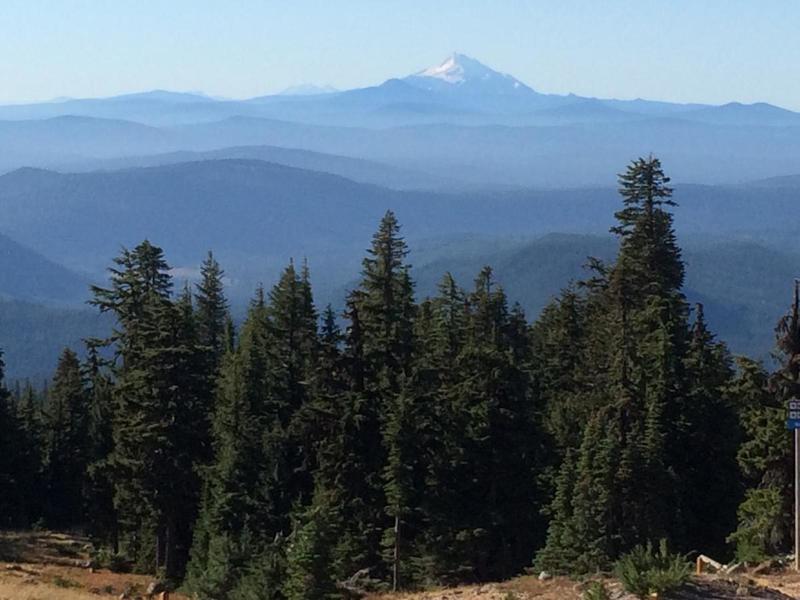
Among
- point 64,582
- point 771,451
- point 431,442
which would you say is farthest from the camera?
point 431,442

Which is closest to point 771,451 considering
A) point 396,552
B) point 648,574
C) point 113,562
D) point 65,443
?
point 396,552

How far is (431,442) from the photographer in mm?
34344

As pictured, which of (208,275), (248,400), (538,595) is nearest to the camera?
(538,595)

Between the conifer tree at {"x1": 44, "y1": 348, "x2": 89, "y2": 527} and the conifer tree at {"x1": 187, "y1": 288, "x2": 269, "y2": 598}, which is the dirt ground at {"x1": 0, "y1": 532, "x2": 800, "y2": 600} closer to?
the conifer tree at {"x1": 187, "y1": 288, "x2": 269, "y2": 598}

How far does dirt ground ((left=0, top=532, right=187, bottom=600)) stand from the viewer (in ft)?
99.7

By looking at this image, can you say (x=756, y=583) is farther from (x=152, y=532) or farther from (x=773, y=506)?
(x=152, y=532)

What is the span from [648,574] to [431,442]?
15.3 metres

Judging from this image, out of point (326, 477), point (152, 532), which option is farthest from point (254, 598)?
point (152, 532)

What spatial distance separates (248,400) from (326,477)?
4.14m

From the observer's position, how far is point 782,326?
28578 millimetres

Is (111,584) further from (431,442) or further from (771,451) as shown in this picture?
(771,451)

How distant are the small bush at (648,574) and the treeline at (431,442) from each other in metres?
8.59

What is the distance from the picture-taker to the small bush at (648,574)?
63.0 feet

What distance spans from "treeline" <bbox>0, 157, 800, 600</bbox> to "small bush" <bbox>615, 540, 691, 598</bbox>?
28.2 feet
